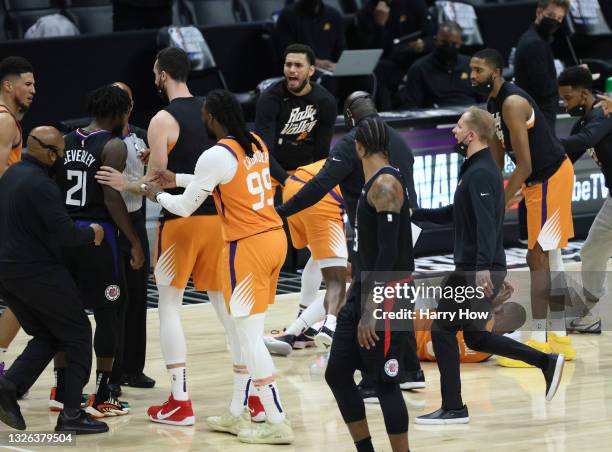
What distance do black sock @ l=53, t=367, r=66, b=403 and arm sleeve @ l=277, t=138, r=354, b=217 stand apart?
1.49 m

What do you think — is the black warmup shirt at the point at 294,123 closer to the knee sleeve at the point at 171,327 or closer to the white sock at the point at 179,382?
the knee sleeve at the point at 171,327

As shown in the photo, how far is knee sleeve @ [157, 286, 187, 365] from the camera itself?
660cm

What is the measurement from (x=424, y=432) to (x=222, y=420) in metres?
1.05

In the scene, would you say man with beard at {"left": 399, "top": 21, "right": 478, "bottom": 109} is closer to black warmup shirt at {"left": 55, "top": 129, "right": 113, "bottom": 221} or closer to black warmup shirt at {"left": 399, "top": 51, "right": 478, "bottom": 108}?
black warmup shirt at {"left": 399, "top": 51, "right": 478, "bottom": 108}

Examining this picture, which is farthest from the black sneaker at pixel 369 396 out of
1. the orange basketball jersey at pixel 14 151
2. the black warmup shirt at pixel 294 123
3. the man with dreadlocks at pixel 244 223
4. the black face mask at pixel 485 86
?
the orange basketball jersey at pixel 14 151

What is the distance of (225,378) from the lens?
7707 mm

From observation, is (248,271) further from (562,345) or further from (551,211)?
(562,345)

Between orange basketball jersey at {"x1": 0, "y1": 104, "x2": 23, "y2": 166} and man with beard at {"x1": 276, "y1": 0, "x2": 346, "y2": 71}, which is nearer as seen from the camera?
orange basketball jersey at {"x1": 0, "y1": 104, "x2": 23, "y2": 166}

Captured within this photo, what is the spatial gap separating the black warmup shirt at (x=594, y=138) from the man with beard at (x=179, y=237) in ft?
9.59

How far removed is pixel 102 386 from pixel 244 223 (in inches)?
53.3

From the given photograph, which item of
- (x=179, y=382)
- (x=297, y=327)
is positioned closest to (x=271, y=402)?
(x=179, y=382)

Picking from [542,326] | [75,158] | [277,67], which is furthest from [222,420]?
[277,67]

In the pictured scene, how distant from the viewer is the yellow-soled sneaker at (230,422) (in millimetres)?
6430

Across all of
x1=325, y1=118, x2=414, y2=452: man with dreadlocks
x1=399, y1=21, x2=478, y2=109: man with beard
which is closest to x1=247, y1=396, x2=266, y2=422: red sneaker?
x1=325, y1=118, x2=414, y2=452: man with dreadlocks
